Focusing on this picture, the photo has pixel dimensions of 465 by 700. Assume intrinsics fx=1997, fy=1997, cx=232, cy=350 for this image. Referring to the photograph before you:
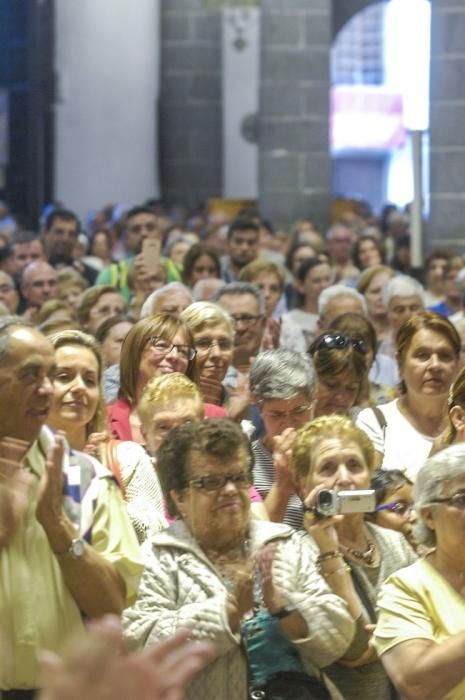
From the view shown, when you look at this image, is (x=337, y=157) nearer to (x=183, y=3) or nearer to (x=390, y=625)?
(x=183, y=3)

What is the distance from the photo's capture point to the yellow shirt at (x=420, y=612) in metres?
4.89

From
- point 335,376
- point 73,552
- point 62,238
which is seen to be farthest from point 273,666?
point 62,238

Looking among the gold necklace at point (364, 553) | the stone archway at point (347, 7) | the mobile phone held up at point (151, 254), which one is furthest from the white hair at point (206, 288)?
the stone archway at point (347, 7)

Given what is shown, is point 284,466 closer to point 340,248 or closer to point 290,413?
point 290,413

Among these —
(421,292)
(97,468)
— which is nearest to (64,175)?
(421,292)

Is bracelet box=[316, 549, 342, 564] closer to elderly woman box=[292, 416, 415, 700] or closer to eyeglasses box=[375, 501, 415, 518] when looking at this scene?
elderly woman box=[292, 416, 415, 700]

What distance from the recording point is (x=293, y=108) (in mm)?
19453

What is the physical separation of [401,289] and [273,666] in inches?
202

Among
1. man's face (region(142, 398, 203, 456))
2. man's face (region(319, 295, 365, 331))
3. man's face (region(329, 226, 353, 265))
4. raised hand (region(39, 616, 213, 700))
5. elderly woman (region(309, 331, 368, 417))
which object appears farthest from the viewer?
man's face (region(329, 226, 353, 265))

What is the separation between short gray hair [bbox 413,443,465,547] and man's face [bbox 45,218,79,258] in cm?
872

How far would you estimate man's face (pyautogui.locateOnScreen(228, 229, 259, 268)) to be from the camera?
492 inches

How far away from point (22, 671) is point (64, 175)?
18850 mm

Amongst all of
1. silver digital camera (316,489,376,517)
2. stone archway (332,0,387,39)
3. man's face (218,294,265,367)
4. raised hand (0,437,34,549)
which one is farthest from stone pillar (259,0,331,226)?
raised hand (0,437,34,549)

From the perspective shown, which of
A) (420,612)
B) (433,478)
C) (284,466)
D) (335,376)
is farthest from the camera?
(335,376)
